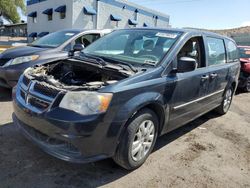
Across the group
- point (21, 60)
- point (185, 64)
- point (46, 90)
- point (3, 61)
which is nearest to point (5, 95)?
point (3, 61)

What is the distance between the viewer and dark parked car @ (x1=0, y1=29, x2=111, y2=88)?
17.1ft

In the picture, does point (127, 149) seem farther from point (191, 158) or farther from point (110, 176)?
point (191, 158)

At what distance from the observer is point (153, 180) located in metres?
2.94

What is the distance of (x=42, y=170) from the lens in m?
2.93

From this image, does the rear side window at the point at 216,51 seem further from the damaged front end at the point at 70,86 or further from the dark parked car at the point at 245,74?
the dark parked car at the point at 245,74

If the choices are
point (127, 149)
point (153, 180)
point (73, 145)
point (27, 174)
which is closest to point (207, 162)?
point (153, 180)

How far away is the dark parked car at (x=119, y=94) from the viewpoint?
254 cm

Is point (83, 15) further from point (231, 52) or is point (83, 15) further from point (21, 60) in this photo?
point (231, 52)

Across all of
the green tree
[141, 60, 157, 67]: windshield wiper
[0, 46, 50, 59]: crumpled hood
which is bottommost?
[0, 46, 50, 59]: crumpled hood

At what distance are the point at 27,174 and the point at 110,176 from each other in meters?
0.93

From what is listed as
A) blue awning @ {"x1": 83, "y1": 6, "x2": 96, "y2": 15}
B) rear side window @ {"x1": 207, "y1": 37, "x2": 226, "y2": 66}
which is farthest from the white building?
rear side window @ {"x1": 207, "y1": 37, "x2": 226, "y2": 66}

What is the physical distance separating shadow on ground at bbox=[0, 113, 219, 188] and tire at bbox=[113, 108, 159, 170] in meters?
0.21

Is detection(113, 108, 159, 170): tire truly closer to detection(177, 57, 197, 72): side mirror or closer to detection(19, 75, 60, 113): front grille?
detection(177, 57, 197, 72): side mirror

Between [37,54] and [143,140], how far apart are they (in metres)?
3.51
